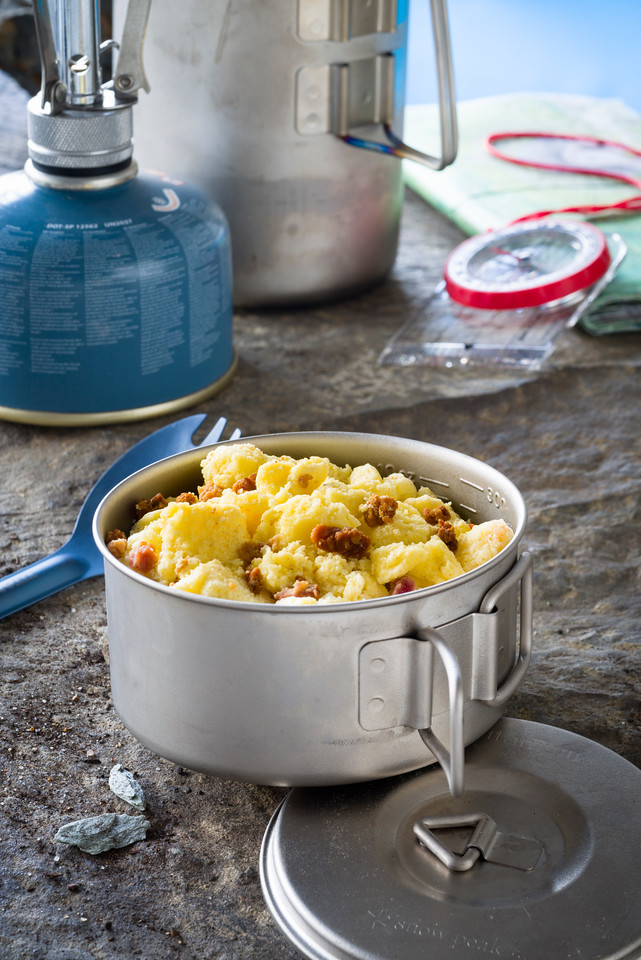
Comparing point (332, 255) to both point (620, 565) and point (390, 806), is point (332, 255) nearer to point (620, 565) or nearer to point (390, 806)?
point (620, 565)

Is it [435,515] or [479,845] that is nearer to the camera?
[479,845]

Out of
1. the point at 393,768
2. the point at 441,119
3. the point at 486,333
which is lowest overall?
the point at 486,333

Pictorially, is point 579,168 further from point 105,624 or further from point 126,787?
point 126,787

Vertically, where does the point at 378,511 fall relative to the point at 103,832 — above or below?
above

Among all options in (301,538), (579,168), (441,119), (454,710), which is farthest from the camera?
(579,168)

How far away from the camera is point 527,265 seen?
1.20 meters

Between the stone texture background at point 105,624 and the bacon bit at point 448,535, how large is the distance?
128mm

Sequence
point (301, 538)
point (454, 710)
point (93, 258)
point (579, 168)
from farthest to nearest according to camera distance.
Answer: point (579, 168)
point (93, 258)
point (301, 538)
point (454, 710)

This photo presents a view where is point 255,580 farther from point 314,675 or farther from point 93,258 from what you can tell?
point 93,258

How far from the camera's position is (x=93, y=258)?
35.5 inches

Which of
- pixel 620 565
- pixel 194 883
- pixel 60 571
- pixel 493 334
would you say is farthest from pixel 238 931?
pixel 493 334

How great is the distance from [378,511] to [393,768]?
0.13 metres

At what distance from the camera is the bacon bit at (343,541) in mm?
555

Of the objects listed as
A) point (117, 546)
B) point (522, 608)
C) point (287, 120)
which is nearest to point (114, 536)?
point (117, 546)
